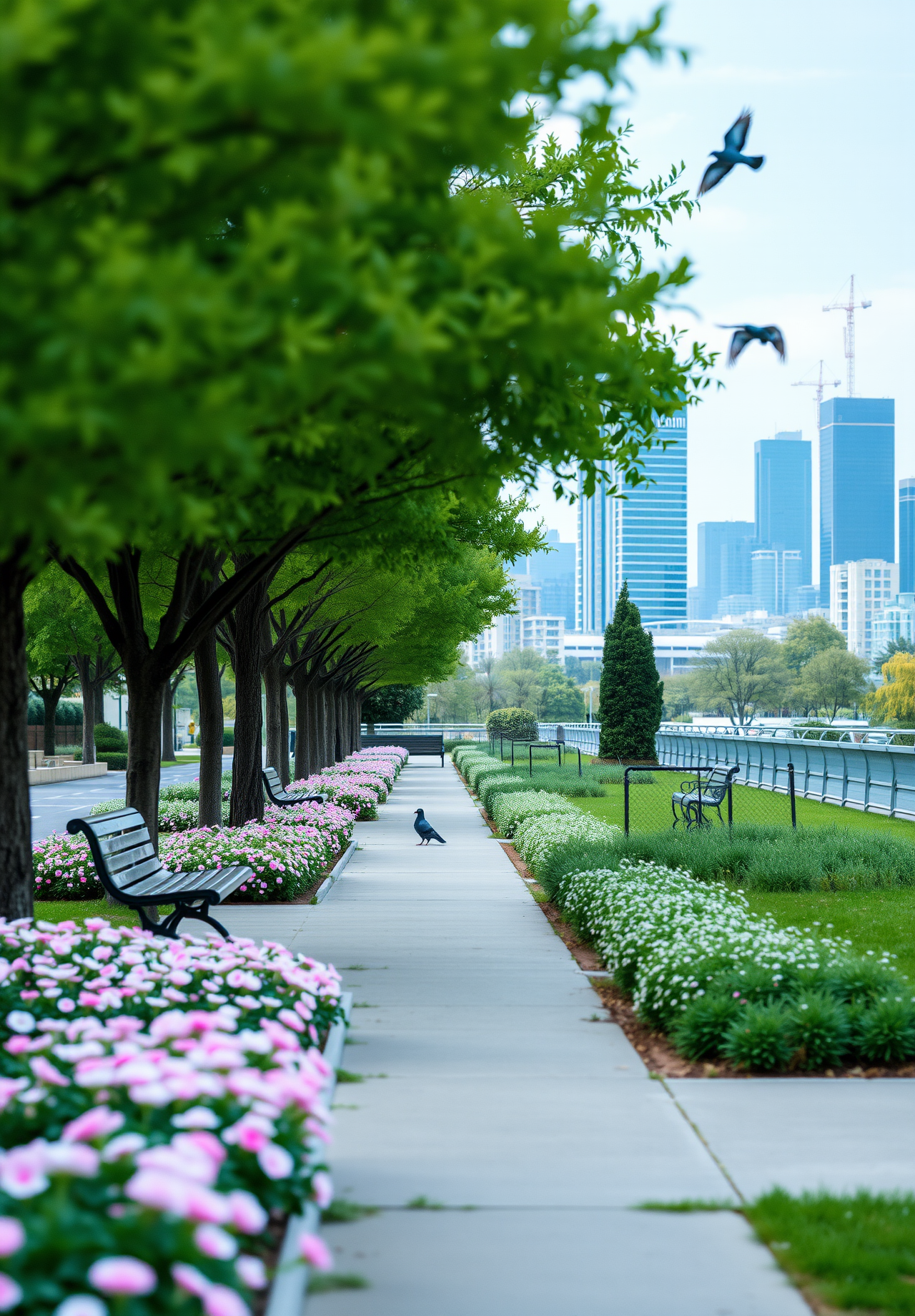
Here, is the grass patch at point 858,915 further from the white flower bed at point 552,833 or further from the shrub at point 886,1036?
the white flower bed at point 552,833

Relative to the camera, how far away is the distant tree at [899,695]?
72.3 metres

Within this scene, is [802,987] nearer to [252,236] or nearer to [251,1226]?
[251,1226]

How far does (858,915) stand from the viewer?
9422 mm

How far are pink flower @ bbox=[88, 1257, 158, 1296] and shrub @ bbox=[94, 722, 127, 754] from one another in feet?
160

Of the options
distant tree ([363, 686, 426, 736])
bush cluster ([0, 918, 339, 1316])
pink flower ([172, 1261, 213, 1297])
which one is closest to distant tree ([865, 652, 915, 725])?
distant tree ([363, 686, 426, 736])

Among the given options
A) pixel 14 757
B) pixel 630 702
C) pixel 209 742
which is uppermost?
pixel 14 757

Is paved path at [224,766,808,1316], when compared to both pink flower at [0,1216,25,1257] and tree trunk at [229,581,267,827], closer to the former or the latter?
pink flower at [0,1216,25,1257]

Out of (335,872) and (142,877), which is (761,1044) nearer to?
(142,877)

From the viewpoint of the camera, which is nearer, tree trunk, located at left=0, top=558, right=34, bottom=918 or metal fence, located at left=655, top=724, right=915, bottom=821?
tree trunk, located at left=0, top=558, right=34, bottom=918

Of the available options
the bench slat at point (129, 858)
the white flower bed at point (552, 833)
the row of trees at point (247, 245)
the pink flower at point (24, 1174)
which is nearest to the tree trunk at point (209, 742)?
the white flower bed at point (552, 833)

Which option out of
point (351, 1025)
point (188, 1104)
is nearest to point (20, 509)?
point (188, 1104)

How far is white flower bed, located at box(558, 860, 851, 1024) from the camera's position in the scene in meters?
6.03

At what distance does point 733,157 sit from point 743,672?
330 ft

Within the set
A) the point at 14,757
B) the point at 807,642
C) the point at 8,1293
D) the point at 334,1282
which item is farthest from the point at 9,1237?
the point at 807,642
